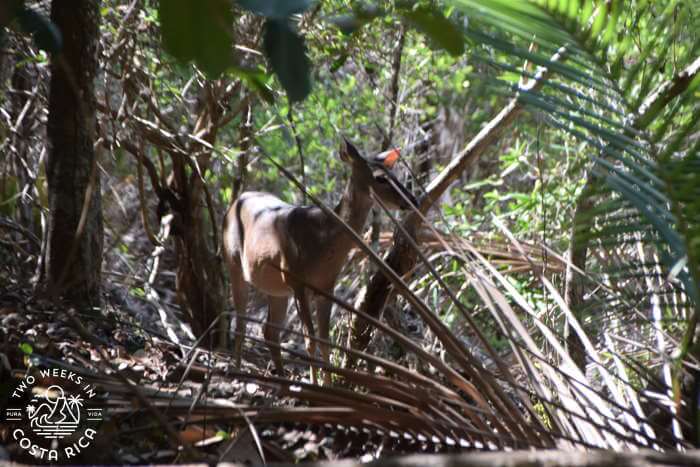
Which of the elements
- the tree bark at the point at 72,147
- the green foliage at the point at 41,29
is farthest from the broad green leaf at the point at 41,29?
the tree bark at the point at 72,147

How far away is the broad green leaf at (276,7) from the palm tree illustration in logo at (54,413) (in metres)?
1.44

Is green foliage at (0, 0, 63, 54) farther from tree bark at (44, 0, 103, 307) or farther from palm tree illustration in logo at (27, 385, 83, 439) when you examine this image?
tree bark at (44, 0, 103, 307)

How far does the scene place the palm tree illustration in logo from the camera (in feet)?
6.84

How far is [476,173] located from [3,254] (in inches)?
288

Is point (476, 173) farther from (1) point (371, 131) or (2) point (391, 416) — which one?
(2) point (391, 416)

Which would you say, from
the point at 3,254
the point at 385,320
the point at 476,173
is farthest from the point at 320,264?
the point at 476,173

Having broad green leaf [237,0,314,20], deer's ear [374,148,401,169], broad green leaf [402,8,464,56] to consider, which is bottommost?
deer's ear [374,148,401,169]

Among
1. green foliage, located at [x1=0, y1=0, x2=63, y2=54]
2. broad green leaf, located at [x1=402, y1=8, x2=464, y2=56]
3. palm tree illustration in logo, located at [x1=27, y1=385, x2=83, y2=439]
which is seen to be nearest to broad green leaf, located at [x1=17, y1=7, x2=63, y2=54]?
green foliage, located at [x1=0, y1=0, x2=63, y2=54]

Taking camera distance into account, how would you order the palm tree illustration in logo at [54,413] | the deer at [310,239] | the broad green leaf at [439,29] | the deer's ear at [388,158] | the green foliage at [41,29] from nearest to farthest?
the broad green leaf at [439,29], the green foliage at [41,29], the palm tree illustration in logo at [54,413], the deer's ear at [388,158], the deer at [310,239]

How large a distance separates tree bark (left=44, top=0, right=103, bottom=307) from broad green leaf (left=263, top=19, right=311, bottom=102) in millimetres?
2412

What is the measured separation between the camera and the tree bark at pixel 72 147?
3.26 meters

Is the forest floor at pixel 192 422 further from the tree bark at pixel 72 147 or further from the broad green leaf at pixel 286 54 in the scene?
the broad green leaf at pixel 286 54

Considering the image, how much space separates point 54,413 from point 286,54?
1581 millimetres

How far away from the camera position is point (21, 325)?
10.3 ft
